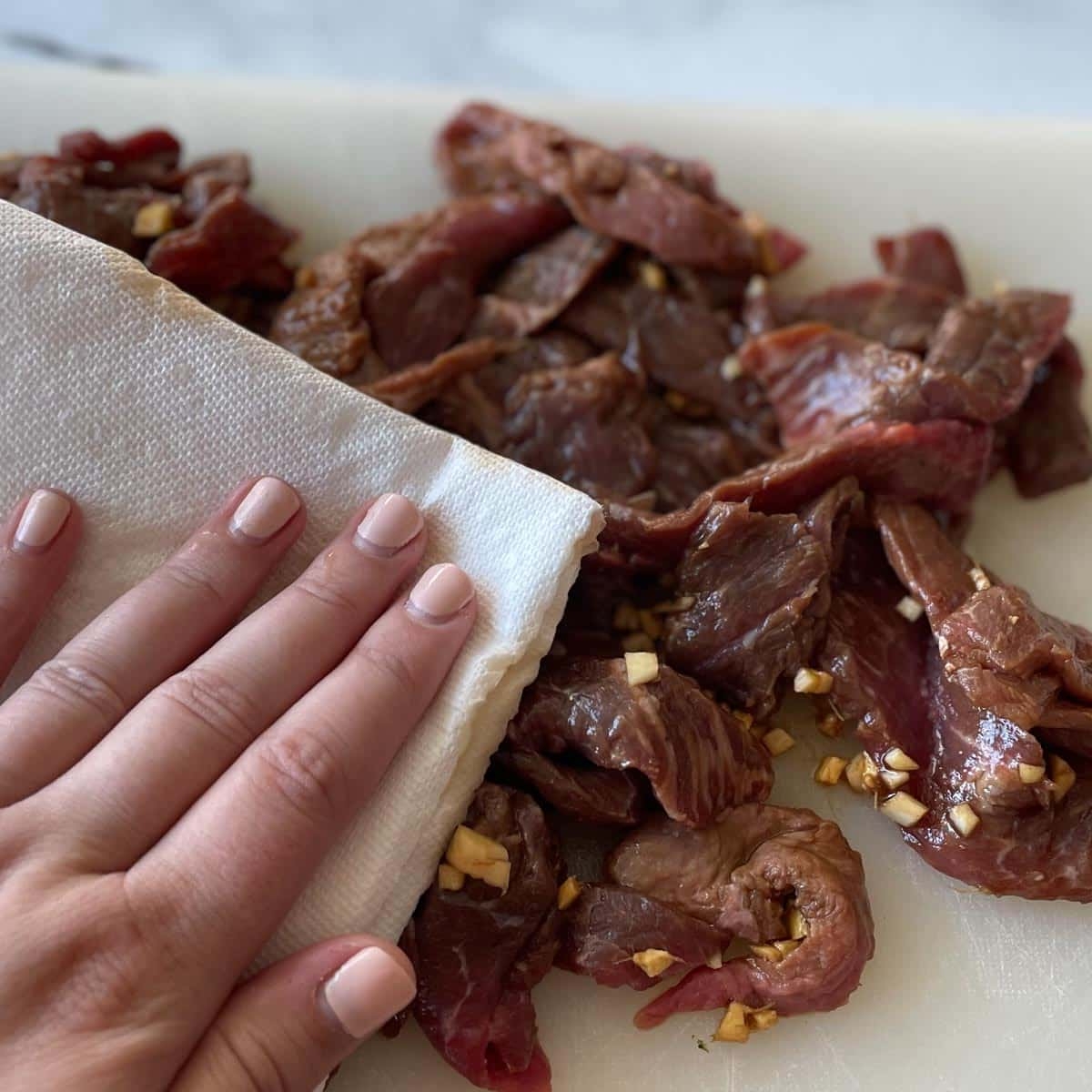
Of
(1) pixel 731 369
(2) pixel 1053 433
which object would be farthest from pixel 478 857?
(2) pixel 1053 433

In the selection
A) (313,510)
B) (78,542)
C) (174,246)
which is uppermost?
A: (174,246)

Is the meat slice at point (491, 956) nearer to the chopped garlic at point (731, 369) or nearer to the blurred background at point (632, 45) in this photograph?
the chopped garlic at point (731, 369)

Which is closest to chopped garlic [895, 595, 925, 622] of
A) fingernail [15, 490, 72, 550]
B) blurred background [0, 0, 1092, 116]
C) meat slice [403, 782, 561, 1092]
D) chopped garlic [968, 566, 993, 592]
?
chopped garlic [968, 566, 993, 592]

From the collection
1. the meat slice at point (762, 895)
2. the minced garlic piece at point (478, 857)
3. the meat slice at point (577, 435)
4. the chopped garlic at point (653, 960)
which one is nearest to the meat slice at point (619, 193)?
the meat slice at point (577, 435)

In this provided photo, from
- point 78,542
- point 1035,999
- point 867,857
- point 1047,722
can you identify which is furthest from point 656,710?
point 78,542

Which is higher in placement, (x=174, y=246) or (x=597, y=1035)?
(x=174, y=246)

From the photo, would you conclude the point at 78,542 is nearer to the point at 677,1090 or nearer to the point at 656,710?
the point at 656,710

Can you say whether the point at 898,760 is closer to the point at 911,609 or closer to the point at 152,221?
the point at 911,609
